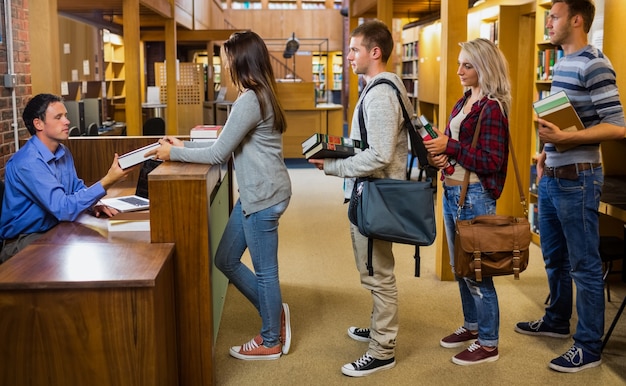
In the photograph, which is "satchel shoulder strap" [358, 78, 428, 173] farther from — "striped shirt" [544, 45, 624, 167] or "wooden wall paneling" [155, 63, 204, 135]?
"wooden wall paneling" [155, 63, 204, 135]

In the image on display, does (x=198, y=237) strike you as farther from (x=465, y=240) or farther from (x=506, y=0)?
(x=506, y=0)

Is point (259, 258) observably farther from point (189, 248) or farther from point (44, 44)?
point (44, 44)

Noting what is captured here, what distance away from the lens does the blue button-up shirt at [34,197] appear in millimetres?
3467

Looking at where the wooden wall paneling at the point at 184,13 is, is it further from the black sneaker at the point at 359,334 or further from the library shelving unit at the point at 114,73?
the black sneaker at the point at 359,334

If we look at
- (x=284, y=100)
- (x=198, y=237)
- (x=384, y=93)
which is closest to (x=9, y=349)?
(x=198, y=237)

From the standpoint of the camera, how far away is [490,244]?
10.8ft

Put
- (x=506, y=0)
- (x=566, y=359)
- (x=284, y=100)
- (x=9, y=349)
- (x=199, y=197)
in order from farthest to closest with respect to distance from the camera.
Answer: (x=284, y=100)
(x=506, y=0)
(x=566, y=359)
(x=199, y=197)
(x=9, y=349)

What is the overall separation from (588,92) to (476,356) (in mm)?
1378

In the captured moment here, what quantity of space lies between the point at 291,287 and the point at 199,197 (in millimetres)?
2130

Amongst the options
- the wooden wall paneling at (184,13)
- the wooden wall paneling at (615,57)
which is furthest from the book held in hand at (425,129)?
the wooden wall paneling at (184,13)

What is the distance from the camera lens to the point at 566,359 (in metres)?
3.54

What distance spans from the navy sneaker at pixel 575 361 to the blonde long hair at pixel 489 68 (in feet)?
4.11

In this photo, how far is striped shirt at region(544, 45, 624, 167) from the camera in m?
3.31

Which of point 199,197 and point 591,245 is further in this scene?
point 591,245
